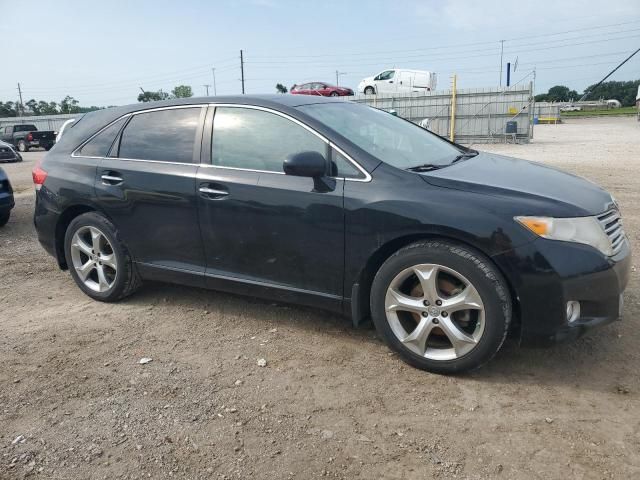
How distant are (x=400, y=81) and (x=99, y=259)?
29.0 metres

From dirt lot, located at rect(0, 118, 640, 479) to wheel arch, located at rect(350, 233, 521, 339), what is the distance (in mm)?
300

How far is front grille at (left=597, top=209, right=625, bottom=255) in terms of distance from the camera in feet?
9.70

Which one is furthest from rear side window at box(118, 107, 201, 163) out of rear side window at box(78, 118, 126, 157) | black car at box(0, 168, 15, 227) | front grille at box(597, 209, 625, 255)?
black car at box(0, 168, 15, 227)

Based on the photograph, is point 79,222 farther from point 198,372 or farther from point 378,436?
point 378,436

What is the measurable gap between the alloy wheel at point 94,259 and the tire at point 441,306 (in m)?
2.39

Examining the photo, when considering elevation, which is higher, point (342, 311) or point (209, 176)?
point (209, 176)

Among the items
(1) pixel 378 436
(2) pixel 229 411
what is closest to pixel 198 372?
(2) pixel 229 411

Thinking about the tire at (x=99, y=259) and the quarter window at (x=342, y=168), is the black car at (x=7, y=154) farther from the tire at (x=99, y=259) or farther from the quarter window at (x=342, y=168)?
the quarter window at (x=342, y=168)

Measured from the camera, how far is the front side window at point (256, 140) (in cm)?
351

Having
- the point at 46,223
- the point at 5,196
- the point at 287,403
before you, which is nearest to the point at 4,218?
the point at 5,196

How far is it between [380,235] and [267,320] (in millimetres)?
1313

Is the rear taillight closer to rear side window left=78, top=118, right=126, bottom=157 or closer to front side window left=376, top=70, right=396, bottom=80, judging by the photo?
rear side window left=78, top=118, right=126, bottom=157

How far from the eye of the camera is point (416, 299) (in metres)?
3.09

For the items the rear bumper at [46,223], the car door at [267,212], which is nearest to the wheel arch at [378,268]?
the car door at [267,212]
